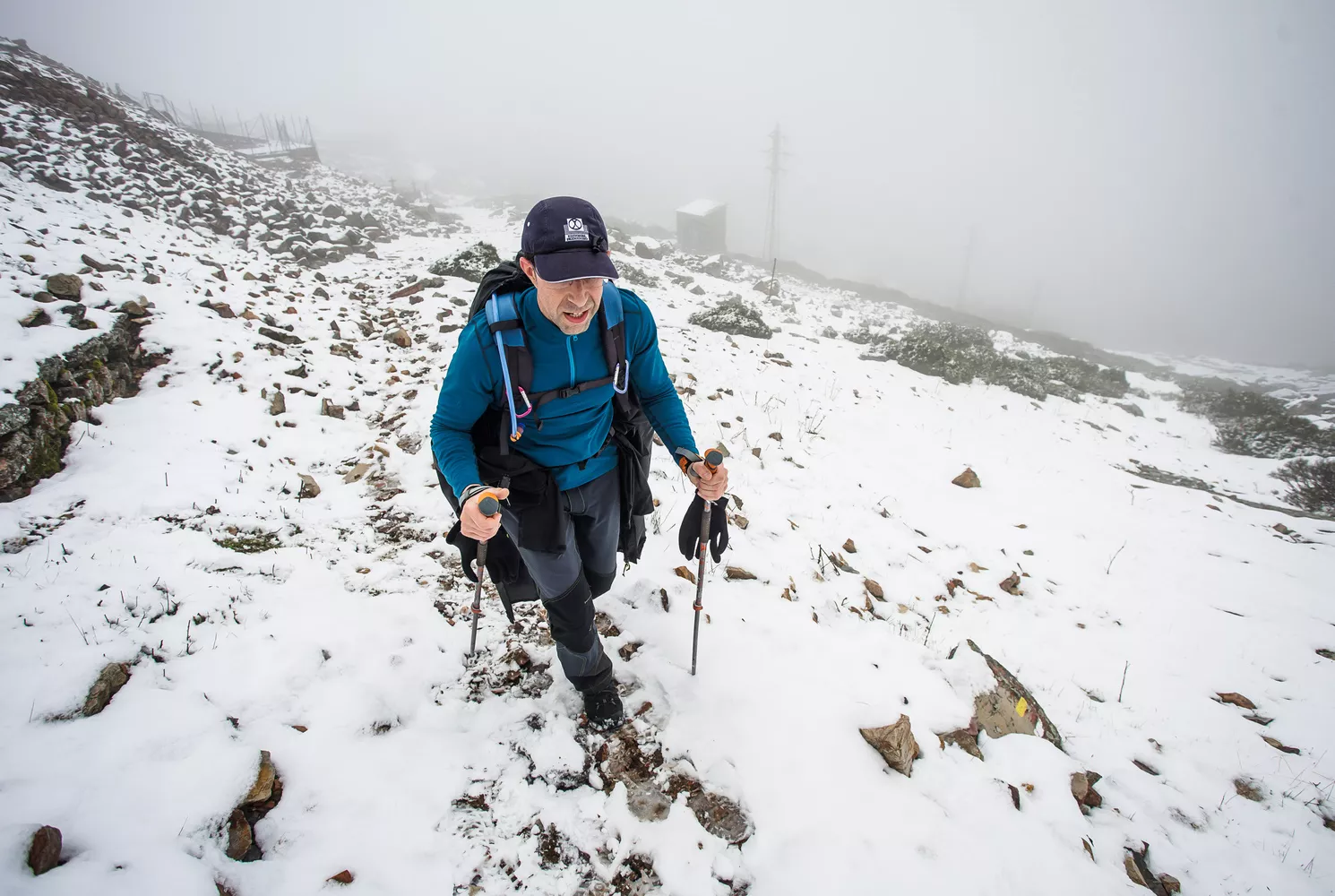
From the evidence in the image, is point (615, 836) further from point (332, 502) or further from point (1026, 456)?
point (1026, 456)

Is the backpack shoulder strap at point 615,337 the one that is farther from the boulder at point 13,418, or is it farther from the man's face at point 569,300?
the boulder at point 13,418

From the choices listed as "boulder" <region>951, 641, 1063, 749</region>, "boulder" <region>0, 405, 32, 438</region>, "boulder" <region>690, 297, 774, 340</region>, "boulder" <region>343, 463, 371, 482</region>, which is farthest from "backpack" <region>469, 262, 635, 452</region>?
"boulder" <region>690, 297, 774, 340</region>

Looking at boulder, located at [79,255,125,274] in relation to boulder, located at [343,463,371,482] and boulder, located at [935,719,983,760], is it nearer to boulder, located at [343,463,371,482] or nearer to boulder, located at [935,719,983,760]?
boulder, located at [343,463,371,482]

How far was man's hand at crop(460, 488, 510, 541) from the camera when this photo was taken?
226cm

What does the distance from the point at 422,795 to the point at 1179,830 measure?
4648 mm

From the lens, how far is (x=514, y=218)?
3241 centimetres

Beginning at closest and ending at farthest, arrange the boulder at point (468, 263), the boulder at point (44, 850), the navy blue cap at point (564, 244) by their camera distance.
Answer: the boulder at point (44, 850), the navy blue cap at point (564, 244), the boulder at point (468, 263)

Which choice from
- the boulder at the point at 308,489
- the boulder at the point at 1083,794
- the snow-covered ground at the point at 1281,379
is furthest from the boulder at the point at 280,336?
the snow-covered ground at the point at 1281,379

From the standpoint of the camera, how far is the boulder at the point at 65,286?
243 inches

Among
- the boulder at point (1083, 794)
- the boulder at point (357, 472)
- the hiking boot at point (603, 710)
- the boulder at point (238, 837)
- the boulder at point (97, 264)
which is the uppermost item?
the boulder at point (97, 264)

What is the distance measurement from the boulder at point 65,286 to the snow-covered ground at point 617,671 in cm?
31

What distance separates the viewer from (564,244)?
7.23 feet

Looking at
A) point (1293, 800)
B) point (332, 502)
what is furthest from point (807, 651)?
point (332, 502)

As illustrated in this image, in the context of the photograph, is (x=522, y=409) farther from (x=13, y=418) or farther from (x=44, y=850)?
(x=13, y=418)
